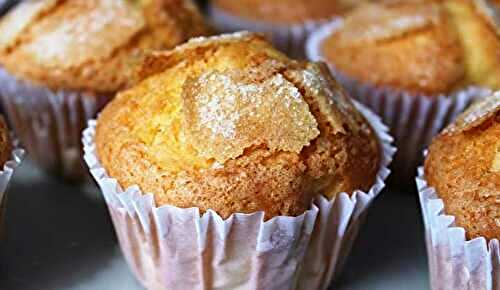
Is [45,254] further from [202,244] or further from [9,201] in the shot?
Answer: [202,244]

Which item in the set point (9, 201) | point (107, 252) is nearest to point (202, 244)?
point (107, 252)

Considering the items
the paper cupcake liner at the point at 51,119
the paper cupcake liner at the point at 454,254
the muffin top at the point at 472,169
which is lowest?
the paper cupcake liner at the point at 454,254

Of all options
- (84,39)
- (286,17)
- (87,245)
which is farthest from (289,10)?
(87,245)

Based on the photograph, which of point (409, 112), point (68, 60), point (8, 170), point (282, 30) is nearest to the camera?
point (8, 170)

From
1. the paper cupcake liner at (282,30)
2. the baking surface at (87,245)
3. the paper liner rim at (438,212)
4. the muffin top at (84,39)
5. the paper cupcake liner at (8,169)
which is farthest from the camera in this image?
the paper cupcake liner at (282,30)

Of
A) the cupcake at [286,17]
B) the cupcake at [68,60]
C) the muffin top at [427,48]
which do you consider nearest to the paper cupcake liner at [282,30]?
the cupcake at [286,17]

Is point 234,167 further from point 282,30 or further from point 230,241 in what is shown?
point 282,30

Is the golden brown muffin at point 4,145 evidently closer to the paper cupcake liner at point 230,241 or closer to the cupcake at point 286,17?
the paper cupcake liner at point 230,241
